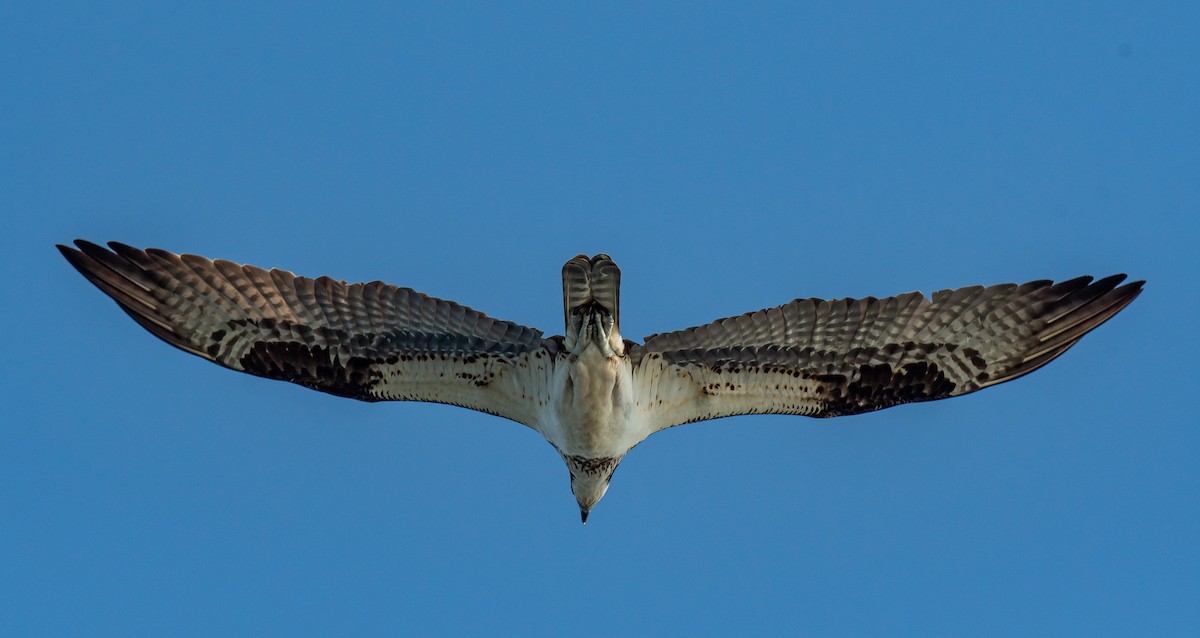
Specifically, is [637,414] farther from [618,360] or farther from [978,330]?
[978,330]

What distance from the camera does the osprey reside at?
15594 mm

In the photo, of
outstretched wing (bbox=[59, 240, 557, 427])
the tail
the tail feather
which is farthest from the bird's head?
the tail feather

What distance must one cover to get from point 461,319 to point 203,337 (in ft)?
8.62

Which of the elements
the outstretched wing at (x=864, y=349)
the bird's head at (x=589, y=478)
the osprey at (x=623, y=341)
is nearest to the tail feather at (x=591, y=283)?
the osprey at (x=623, y=341)

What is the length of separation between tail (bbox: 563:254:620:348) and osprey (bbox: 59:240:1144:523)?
81 cm

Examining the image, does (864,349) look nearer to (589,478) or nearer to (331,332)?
(589,478)

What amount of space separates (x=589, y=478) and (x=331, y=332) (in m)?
2.97

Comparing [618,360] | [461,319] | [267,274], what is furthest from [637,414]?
[267,274]

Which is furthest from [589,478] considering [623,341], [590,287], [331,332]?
[331,332]

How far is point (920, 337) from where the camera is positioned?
15875mm

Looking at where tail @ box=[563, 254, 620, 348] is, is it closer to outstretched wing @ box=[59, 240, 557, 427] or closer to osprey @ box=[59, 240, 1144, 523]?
osprey @ box=[59, 240, 1144, 523]

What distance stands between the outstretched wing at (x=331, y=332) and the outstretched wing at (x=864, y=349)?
59.2 inches

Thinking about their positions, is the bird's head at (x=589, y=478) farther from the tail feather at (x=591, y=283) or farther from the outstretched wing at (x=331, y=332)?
the tail feather at (x=591, y=283)

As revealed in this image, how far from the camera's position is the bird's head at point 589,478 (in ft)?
51.8
